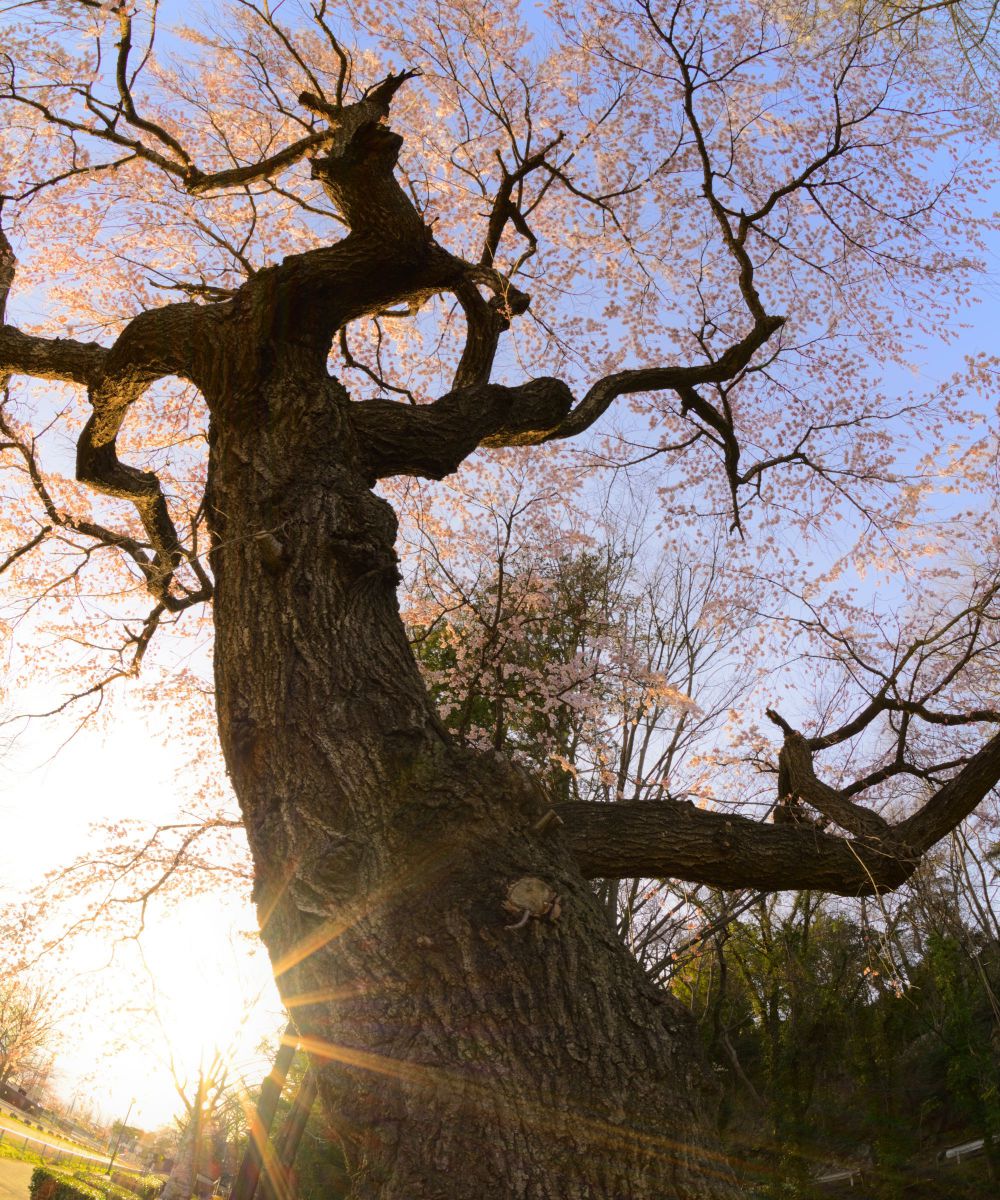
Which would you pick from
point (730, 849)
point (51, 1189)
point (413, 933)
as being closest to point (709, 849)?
point (730, 849)

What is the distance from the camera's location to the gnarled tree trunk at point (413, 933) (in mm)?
1653

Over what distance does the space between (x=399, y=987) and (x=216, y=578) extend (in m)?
1.69

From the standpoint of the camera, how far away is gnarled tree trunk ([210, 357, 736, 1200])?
1.65 m

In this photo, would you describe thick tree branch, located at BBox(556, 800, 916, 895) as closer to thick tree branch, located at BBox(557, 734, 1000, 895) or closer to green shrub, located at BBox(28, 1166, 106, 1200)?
thick tree branch, located at BBox(557, 734, 1000, 895)

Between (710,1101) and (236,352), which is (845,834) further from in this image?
(236,352)

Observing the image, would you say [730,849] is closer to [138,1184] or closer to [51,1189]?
[51,1189]

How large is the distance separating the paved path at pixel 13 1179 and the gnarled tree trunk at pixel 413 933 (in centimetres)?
1532

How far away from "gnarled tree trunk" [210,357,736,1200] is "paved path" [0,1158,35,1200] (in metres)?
15.3

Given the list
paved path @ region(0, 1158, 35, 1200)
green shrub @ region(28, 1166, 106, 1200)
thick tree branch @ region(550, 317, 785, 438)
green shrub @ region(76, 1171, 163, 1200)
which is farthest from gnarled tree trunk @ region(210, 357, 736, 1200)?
green shrub @ region(76, 1171, 163, 1200)

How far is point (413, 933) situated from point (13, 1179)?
19.0 meters

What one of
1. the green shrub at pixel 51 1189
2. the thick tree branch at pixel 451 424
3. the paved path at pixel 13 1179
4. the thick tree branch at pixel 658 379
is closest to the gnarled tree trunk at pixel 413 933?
the thick tree branch at pixel 451 424

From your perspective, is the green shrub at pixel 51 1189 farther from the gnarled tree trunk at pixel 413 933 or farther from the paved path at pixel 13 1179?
the gnarled tree trunk at pixel 413 933

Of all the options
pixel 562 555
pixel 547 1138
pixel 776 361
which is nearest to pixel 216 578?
pixel 547 1138

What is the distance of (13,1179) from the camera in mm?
15094
